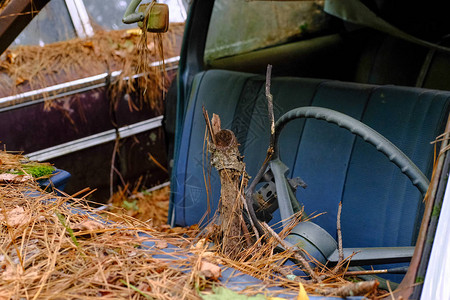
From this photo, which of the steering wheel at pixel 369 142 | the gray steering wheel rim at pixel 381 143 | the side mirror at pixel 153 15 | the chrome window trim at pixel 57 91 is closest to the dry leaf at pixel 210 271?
the steering wheel at pixel 369 142

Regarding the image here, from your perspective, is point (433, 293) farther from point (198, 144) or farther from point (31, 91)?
point (31, 91)

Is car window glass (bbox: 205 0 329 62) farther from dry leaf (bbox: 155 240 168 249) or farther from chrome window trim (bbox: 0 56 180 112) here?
dry leaf (bbox: 155 240 168 249)

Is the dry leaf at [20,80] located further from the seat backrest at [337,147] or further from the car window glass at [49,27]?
the seat backrest at [337,147]

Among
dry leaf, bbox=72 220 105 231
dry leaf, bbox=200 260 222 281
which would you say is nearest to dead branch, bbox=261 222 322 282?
dry leaf, bbox=200 260 222 281

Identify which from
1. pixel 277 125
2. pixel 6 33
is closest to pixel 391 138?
pixel 277 125

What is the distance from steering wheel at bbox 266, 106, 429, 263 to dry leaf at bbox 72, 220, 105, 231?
0.42 metres

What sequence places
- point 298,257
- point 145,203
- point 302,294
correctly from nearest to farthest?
point 302,294 < point 298,257 < point 145,203

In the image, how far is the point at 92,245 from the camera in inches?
35.8

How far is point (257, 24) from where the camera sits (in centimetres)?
312

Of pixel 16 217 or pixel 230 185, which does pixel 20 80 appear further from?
pixel 230 185

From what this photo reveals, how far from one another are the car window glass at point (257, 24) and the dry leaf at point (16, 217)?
6.19ft

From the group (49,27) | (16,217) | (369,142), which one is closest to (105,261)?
(16,217)

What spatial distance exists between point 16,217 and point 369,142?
31.5 inches

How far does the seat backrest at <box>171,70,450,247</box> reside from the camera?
54.9 inches
